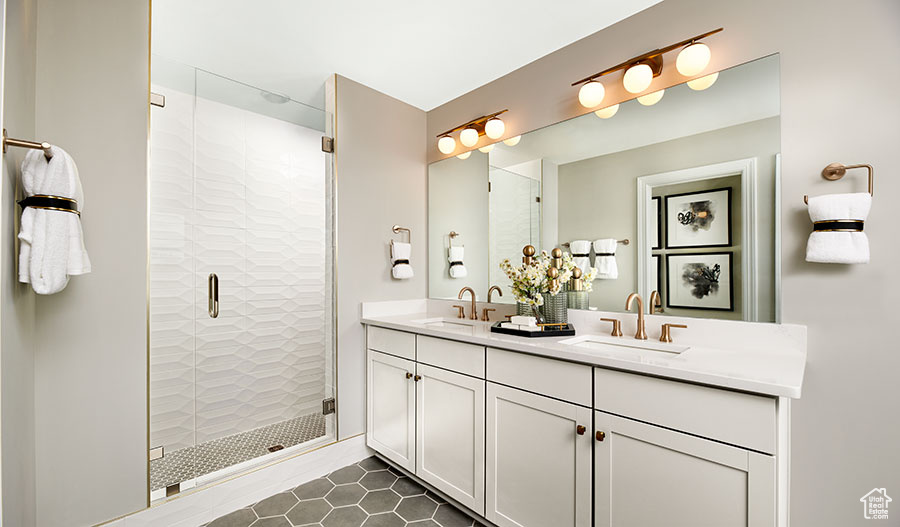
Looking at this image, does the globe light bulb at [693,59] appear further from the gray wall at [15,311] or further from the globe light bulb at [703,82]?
the gray wall at [15,311]

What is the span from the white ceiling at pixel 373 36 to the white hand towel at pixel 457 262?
1.16 meters

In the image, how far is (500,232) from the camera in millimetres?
2453

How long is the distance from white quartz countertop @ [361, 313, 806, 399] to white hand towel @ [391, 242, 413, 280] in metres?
0.78

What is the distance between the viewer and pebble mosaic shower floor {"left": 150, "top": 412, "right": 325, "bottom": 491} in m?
1.78

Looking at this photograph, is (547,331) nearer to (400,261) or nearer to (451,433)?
A: (451,433)

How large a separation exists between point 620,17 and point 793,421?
1948mm

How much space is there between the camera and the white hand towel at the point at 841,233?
1255 mm

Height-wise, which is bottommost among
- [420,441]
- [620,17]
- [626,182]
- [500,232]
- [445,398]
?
[420,441]

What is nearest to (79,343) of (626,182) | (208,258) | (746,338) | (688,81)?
(208,258)

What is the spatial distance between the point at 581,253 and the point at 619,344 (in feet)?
1.76

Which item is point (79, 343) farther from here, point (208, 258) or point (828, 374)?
point (828, 374)

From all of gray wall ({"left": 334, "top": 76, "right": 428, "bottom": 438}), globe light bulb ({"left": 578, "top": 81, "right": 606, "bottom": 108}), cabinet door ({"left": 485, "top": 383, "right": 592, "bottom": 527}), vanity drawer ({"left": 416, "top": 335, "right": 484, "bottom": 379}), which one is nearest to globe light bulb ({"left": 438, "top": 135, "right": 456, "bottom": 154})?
gray wall ({"left": 334, "top": 76, "right": 428, "bottom": 438})

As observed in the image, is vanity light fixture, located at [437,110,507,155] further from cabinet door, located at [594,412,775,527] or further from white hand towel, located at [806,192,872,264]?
cabinet door, located at [594,412,775,527]

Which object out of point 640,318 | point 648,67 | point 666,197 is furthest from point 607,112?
point 640,318
